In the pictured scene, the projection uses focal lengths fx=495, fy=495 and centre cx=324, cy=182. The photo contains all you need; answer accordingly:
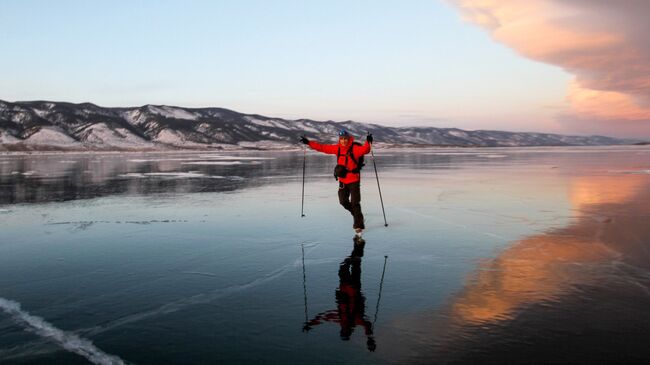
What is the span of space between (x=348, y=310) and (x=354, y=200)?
16.6ft

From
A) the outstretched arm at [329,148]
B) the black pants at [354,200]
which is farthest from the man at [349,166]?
the outstretched arm at [329,148]

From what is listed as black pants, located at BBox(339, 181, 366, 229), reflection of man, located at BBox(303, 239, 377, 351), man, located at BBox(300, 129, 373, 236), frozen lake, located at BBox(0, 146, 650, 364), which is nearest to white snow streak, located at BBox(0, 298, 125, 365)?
frozen lake, located at BBox(0, 146, 650, 364)

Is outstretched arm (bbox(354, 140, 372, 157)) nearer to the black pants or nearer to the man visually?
the man

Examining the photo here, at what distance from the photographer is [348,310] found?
5.80 meters

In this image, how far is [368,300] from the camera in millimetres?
6172

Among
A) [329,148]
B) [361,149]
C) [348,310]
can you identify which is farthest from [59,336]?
[329,148]

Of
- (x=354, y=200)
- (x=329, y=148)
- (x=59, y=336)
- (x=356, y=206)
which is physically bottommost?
(x=59, y=336)

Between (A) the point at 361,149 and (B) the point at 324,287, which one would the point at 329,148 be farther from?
(B) the point at 324,287

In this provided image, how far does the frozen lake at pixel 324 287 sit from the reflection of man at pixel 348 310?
24 millimetres

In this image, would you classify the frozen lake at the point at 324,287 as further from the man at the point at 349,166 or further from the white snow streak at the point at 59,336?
the man at the point at 349,166

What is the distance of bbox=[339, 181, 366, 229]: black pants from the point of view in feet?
34.0

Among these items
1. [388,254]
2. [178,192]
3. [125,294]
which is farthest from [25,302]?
[178,192]

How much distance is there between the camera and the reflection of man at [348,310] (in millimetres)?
5184

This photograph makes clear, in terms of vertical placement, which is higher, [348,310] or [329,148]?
[329,148]
